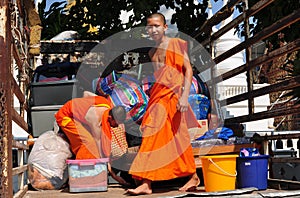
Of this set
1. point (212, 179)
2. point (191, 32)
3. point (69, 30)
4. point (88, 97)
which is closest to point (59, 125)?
point (88, 97)

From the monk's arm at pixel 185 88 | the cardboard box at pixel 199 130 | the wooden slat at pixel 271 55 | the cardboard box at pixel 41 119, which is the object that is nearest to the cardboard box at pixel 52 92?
the cardboard box at pixel 41 119

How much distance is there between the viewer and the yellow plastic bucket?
3734 mm

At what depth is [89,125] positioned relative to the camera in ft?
15.9

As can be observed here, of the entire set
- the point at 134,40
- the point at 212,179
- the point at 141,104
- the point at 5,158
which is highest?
the point at 134,40

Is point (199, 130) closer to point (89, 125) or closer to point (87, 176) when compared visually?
point (89, 125)

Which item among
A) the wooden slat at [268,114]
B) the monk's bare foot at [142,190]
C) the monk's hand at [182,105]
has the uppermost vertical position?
the monk's hand at [182,105]

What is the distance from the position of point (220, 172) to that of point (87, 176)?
1168mm

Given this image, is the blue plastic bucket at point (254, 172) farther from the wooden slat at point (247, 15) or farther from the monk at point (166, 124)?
the wooden slat at point (247, 15)

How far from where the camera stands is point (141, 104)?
539 centimetres

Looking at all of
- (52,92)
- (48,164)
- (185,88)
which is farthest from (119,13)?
(185,88)

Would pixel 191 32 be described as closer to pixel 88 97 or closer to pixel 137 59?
pixel 137 59

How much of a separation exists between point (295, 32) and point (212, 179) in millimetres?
2251

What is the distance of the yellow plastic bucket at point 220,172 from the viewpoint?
373 cm

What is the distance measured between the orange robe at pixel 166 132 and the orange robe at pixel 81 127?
75cm
